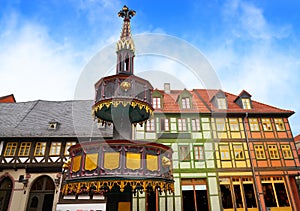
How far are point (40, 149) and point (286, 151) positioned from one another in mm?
20632

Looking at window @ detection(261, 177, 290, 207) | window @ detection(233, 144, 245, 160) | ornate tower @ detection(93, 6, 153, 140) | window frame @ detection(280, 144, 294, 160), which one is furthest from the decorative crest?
window frame @ detection(280, 144, 294, 160)

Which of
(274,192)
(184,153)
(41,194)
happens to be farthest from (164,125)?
(41,194)

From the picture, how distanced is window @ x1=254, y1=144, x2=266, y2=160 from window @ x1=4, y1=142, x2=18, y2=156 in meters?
19.7

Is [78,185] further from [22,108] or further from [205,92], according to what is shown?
[205,92]

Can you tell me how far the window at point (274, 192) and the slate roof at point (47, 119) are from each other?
44.9ft

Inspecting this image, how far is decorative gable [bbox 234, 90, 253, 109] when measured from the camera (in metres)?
21.9

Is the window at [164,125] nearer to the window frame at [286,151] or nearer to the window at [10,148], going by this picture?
the window frame at [286,151]

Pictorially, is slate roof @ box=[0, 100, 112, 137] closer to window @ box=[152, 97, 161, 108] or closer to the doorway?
window @ box=[152, 97, 161, 108]

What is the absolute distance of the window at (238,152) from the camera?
19681 mm

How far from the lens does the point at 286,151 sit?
20.1m

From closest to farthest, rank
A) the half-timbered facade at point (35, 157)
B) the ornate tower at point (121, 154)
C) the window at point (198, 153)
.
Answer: the ornate tower at point (121, 154) → the half-timbered facade at point (35, 157) → the window at point (198, 153)

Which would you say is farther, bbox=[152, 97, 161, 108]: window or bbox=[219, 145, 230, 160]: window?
bbox=[152, 97, 161, 108]: window

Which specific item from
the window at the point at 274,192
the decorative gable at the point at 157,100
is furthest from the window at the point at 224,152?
the decorative gable at the point at 157,100

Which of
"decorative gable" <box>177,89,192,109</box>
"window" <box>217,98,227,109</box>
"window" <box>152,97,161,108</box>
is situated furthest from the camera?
"window" <box>217,98,227,109</box>
